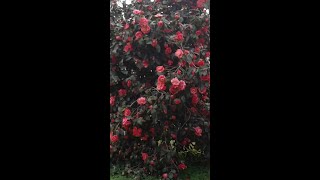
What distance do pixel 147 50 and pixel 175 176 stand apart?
105 centimetres

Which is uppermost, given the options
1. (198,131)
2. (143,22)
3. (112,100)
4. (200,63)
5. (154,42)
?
(143,22)

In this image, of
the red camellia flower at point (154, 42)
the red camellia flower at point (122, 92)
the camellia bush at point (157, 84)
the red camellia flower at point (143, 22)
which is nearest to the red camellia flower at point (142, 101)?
the camellia bush at point (157, 84)

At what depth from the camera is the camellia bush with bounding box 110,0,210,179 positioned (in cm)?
267

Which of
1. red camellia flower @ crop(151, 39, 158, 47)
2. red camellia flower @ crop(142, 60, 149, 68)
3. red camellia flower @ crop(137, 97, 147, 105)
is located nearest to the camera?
red camellia flower @ crop(137, 97, 147, 105)

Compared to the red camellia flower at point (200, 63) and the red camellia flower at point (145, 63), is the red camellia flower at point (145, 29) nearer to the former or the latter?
the red camellia flower at point (145, 63)

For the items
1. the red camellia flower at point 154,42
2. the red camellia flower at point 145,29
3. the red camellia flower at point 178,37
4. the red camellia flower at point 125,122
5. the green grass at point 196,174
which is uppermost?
the red camellia flower at point 145,29

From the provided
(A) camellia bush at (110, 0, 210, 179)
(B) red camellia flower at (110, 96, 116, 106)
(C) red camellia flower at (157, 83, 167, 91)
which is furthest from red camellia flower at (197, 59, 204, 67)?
(B) red camellia flower at (110, 96, 116, 106)

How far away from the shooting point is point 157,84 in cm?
260

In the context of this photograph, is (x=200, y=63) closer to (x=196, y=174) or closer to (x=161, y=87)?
(x=161, y=87)

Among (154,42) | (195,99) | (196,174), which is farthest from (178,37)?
(196,174)

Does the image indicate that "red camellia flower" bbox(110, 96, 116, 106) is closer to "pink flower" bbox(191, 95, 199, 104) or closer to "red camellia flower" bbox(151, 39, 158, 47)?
"red camellia flower" bbox(151, 39, 158, 47)

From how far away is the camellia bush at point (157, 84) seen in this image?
8.76 feet

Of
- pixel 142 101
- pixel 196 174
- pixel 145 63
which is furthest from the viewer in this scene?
pixel 196 174
